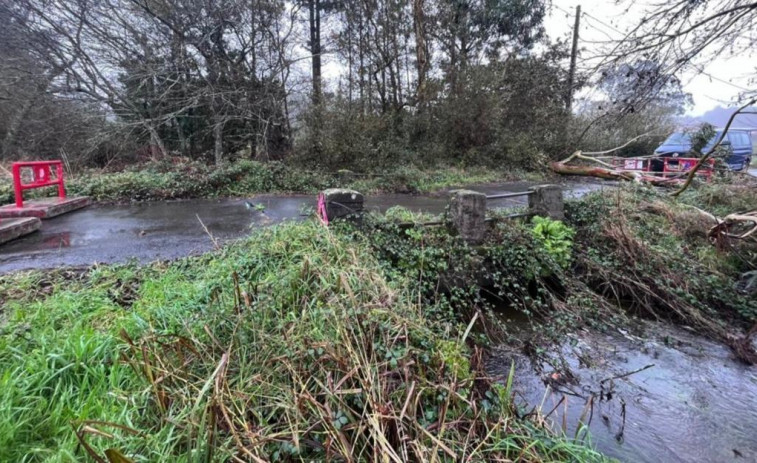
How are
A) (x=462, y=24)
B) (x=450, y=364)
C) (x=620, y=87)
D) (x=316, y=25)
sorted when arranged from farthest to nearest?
(x=462, y=24) < (x=316, y=25) < (x=620, y=87) < (x=450, y=364)

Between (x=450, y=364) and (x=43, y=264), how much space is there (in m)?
4.69

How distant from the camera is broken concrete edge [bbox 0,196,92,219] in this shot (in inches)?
242

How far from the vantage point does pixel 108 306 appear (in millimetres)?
2965

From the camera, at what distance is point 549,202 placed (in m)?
5.60

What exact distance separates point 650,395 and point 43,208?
351 inches

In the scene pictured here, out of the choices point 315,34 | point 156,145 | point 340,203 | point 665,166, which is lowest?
point 340,203

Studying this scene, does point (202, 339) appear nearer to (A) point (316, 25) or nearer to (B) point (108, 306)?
(B) point (108, 306)

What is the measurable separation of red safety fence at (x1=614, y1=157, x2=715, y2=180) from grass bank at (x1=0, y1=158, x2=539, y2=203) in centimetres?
501

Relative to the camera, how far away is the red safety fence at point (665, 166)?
9008 mm

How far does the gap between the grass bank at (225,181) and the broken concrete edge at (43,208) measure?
85 centimetres

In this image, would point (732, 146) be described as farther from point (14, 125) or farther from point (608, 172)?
point (14, 125)

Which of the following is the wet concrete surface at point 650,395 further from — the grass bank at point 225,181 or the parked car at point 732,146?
the parked car at point 732,146

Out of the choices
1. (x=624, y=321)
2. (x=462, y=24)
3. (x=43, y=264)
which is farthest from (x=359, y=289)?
(x=462, y=24)

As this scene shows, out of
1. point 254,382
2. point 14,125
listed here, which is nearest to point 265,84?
point 14,125
